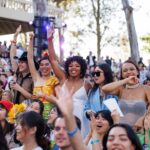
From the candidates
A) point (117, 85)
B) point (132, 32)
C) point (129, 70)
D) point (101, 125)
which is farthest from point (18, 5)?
point (101, 125)

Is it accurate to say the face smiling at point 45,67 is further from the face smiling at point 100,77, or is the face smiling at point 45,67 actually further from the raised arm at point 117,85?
the raised arm at point 117,85

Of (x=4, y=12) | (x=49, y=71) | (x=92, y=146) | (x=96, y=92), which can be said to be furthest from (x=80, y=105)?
(x=4, y=12)

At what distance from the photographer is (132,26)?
63.8 ft

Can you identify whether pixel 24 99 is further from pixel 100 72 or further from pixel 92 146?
pixel 92 146

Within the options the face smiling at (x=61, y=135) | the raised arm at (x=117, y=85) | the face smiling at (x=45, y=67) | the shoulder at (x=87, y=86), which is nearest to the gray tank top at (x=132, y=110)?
the raised arm at (x=117, y=85)

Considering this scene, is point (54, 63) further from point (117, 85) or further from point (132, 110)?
point (132, 110)

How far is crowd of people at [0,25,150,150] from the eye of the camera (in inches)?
166

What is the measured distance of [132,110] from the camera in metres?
5.91

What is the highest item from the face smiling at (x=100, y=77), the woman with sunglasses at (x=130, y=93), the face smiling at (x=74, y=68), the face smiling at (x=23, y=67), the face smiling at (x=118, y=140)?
the face smiling at (x=23, y=67)

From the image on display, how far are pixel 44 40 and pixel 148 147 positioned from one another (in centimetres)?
865

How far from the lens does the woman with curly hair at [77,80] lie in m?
6.62

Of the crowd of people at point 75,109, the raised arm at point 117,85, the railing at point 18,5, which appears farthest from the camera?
the railing at point 18,5

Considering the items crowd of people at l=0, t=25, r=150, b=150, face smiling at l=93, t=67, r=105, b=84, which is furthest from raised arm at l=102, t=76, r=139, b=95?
face smiling at l=93, t=67, r=105, b=84

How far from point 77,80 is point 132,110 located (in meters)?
1.06
